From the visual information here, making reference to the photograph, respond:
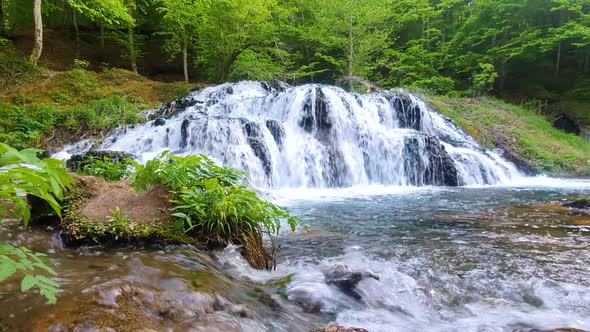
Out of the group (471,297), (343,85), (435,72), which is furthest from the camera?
(435,72)

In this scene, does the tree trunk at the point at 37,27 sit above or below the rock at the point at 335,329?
above

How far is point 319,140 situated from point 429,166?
149 inches

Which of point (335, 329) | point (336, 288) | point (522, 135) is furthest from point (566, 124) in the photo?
point (335, 329)

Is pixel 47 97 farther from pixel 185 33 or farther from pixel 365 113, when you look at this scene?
pixel 365 113

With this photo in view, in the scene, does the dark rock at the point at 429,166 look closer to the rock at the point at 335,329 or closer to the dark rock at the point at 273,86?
the dark rock at the point at 273,86

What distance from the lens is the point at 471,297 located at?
3.47 metres

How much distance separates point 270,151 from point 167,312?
9.31 metres

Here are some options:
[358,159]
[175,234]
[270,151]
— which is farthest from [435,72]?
[175,234]

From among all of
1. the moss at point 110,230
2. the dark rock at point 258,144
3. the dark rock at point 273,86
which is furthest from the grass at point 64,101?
the moss at point 110,230

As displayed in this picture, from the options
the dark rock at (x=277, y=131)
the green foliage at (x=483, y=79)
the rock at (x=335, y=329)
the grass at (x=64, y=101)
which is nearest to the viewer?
the rock at (x=335, y=329)

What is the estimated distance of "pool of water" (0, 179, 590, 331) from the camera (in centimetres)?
217

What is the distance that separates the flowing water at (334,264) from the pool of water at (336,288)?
1 centimetres

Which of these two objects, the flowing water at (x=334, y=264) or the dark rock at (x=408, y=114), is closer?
the flowing water at (x=334, y=264)

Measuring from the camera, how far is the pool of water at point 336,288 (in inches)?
85.4
